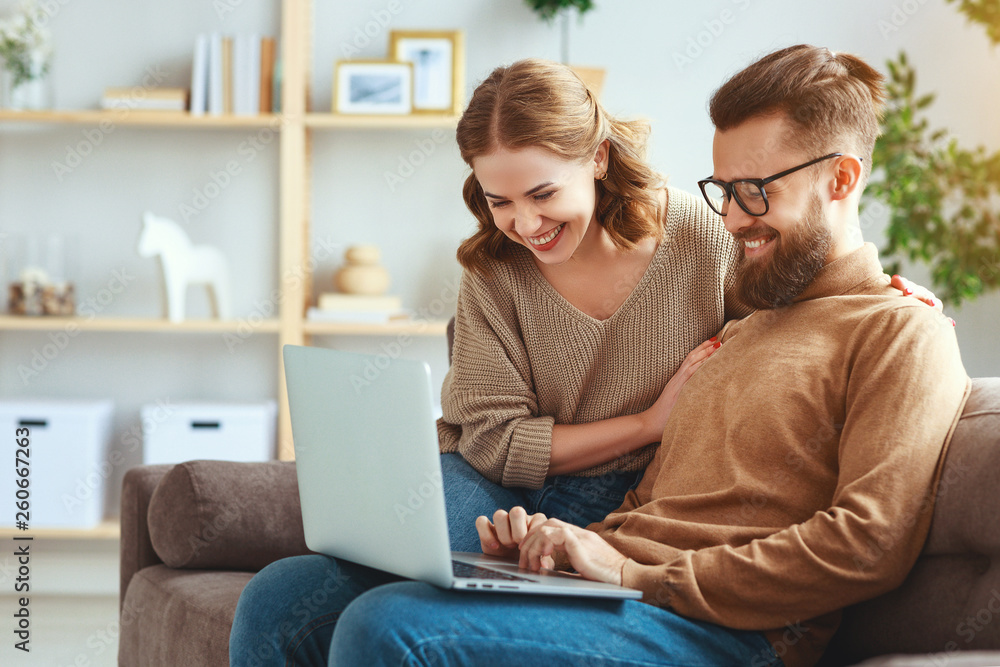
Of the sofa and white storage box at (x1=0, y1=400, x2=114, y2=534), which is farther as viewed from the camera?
white storage box at (x1=0, y1=400, x2=114, y2=534)

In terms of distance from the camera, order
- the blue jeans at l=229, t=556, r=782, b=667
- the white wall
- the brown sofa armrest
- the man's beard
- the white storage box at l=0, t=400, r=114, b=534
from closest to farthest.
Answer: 1. the blue jeans at l=229, t=556, r=782, b=667
2. the man's beard
3. the brown sofa armrest
4. the white storage box at l=0, t=400, r=114, b=534
5. the white wall

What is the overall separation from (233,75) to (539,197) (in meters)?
1.96

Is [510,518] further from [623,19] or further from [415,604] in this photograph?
[623,19]

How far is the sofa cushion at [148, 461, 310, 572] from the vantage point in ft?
5.24

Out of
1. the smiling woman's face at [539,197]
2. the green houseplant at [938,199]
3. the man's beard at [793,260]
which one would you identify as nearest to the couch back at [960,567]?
the man's beard at [793,260]

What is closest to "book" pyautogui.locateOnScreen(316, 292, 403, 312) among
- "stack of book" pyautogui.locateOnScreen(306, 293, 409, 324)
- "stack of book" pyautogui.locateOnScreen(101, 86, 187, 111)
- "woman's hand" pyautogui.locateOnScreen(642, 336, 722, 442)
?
"stack of book" pyautogui.locateOnScreen(306, 293, 409, 324)

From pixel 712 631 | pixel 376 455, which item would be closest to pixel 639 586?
pixel 712 631

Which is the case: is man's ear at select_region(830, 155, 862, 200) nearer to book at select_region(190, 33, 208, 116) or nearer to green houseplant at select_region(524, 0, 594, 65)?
green houseplant at select_region(524, 0, 594, 65)

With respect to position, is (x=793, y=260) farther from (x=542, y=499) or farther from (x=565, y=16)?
(x=565, y=16)

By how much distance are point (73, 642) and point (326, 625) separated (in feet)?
5.87

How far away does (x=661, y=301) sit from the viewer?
4.91 ft

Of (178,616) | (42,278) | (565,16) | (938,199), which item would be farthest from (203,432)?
(938,199)

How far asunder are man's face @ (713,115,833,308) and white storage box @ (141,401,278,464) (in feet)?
6.95

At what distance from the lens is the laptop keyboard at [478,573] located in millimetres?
976
